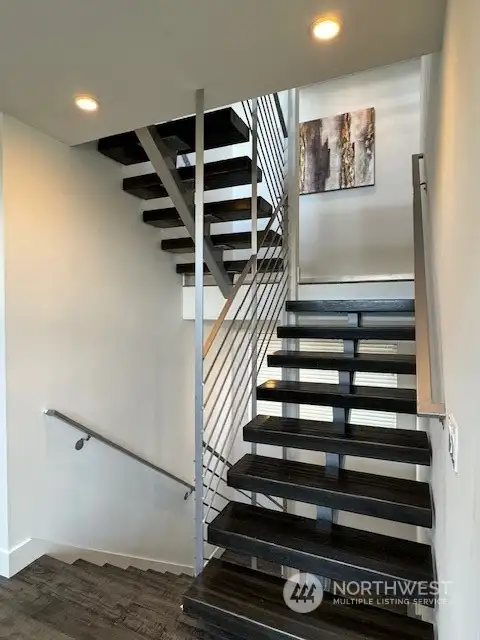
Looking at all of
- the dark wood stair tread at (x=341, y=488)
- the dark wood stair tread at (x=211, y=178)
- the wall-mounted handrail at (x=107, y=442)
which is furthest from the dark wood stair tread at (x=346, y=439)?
the dark wood stair tread at (x=211, y=178)

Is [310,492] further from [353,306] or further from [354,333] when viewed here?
[353,306]

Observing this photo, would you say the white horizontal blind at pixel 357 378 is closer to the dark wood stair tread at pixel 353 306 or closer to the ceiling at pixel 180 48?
the dark wood stair tread at pixel 353 306

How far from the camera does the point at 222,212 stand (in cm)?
282

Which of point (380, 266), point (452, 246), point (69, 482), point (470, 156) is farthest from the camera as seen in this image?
point (380, 266)

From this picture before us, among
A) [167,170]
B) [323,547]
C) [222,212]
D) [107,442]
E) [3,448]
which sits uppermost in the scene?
[167,170]

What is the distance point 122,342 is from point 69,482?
1040 millimetres

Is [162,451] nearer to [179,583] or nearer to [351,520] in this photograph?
[179,583]

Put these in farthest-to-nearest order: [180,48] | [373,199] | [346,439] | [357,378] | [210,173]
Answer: [373,199], [357,378], [210,173], [346,439], [180,48]

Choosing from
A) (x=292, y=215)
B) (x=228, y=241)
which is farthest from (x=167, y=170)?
(x=292, y=215)

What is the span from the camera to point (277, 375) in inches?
156

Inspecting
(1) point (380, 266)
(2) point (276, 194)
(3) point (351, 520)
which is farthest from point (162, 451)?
(1) point (380, 266)

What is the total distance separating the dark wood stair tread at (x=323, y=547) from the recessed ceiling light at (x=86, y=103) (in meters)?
2.21

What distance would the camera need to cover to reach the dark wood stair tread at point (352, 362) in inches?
89.0

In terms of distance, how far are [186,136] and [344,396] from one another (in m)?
1.87
